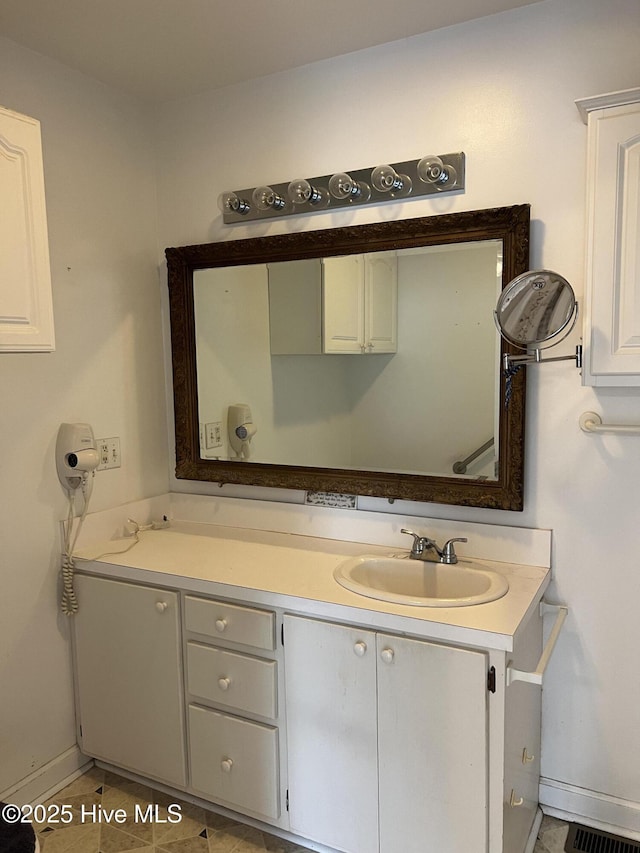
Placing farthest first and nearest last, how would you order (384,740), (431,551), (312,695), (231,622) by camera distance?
1. (431,551)
2. (231,622)
3. (312,695)
4. (384,740)

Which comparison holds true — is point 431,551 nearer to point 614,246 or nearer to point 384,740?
point 384,740

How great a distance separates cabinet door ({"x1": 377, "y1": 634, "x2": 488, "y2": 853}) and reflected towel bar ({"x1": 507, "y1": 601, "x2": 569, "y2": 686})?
0.27 ft

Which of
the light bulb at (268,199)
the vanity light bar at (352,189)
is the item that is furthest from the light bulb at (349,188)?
the light bulb at (268,199)

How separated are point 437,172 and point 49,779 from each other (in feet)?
7.84

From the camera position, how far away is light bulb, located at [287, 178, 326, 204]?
2.14 m

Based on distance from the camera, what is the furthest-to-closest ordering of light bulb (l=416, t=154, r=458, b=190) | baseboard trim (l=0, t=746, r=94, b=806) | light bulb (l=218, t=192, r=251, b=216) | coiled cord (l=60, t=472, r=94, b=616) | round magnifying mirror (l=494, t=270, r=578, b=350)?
light bulb (l=218, t=192, r=251, b=216) → coiled cord (l=60, t=472, r=94, b=616) → baseboard trim (l=0, t=746, r=94, b=806) → light bulb (l=416, t=154, r=458, b=190) → round magnifying mirror (l=494, t=270, r=578, b=350)

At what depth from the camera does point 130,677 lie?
209 cm

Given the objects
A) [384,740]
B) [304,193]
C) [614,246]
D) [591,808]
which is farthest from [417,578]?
[304,193]

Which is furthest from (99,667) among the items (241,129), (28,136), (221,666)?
(241,129)

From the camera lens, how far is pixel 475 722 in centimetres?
153

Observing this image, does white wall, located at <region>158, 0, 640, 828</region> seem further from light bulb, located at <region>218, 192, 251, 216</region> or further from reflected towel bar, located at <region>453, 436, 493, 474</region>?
light bulb, located at <region>218, 192, 251, 216</region>

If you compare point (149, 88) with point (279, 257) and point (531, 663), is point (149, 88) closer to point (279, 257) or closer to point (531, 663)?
point (279, 257)

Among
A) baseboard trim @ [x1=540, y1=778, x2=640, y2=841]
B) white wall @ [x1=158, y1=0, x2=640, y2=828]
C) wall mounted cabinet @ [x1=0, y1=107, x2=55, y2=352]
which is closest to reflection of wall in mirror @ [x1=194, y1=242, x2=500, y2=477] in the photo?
white wall @ [x1=158, y1=0, x2=640, y2=828]

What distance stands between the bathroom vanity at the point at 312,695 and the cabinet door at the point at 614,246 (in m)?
0.69
